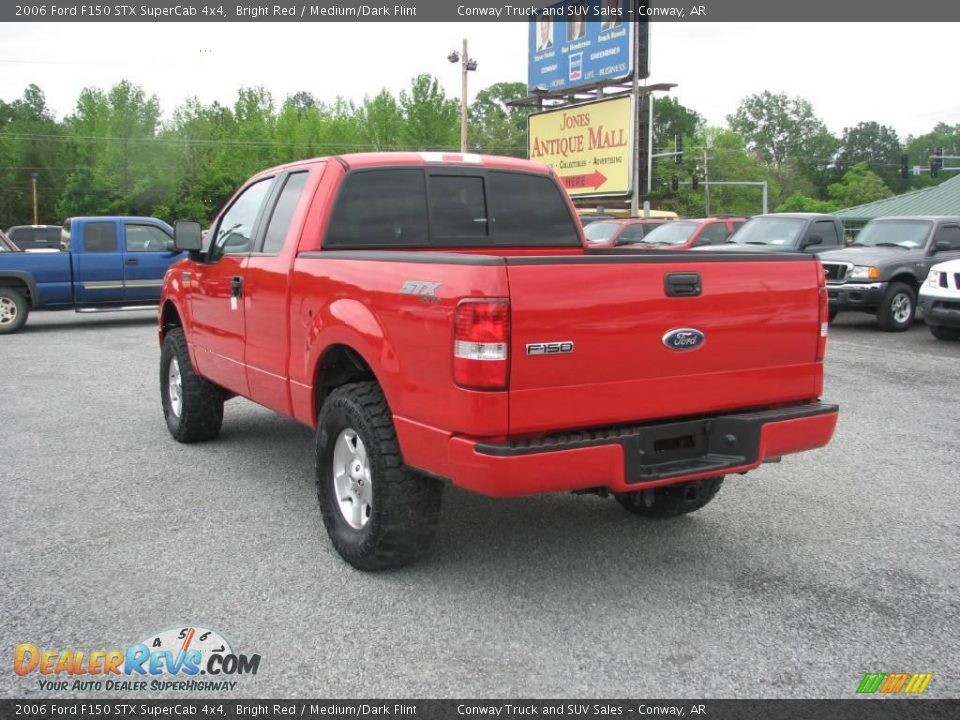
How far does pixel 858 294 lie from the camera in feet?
47.7

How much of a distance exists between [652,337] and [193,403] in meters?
4.15

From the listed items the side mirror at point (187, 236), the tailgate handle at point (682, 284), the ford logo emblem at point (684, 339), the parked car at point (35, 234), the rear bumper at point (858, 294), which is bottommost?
the rear bumper at point (858, 294)

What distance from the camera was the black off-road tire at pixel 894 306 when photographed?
47.8 feet

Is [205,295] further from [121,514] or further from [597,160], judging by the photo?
[597,160]

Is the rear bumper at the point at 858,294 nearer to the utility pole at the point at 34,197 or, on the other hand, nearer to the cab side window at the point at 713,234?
the cab side window at the point at 713,234

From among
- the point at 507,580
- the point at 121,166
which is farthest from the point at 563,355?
the point at 121,166

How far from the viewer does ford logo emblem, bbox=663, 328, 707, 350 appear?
153 inches

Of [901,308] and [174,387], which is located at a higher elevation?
[901,308]

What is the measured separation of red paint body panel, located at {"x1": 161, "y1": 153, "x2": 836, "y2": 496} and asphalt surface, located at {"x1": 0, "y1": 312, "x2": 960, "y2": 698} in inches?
24.7

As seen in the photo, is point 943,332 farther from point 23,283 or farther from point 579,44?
point 579,44

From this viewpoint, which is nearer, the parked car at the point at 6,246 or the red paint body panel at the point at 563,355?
the red paint body panel at the point at 563,355

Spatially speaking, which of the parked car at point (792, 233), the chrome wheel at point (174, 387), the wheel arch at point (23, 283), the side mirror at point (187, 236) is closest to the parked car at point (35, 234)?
the wheel arch at point (23, 283)

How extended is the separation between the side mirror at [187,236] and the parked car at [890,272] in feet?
36.2

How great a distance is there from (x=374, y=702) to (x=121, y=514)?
8.88 ft
